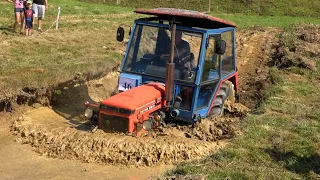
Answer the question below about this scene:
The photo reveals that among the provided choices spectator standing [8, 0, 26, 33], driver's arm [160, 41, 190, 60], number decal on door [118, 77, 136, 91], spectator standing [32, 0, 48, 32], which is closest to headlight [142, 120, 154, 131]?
number decal on door [118, 77, 136, 91]

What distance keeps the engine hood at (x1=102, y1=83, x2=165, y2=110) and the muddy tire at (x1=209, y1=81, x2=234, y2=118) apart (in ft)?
4.71

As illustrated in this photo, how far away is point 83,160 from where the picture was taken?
654 centimetres

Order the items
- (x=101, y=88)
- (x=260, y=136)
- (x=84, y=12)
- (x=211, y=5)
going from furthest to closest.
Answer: (x=211, y=5), (x=84, y=12), (x=101, y=88), (x=260, y=136)

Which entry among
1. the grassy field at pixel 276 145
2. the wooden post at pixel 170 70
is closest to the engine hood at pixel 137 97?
the wooden post at pixel 170 70

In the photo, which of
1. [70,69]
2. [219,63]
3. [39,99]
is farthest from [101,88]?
[219,63]

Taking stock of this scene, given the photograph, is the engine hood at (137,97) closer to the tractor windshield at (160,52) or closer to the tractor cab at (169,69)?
the tractor cab at (169,69)

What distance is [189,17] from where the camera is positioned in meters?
7.15

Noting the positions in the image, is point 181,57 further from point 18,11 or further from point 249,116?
point 18,11

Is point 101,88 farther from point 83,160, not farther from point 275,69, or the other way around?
point 275,69

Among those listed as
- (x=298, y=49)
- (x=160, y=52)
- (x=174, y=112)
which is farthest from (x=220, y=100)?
(x=298, y=49)


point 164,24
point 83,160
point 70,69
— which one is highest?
point 164,24

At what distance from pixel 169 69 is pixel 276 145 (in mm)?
2014

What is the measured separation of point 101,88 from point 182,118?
3158 millimetres

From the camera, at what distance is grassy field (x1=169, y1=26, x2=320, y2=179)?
19.4ft
